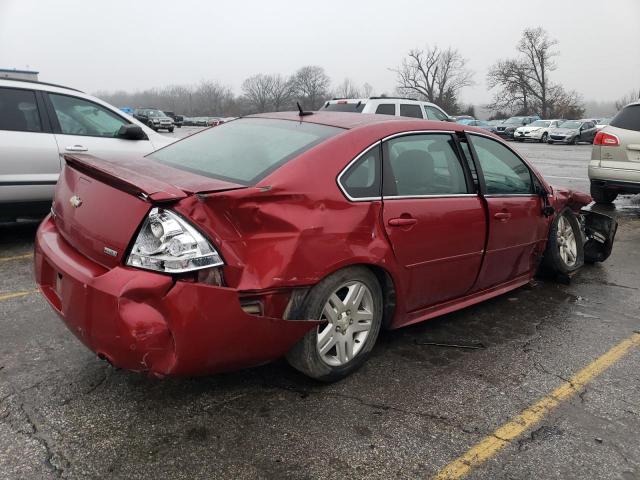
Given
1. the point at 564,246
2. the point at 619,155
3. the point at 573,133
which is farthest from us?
the point at 573,133

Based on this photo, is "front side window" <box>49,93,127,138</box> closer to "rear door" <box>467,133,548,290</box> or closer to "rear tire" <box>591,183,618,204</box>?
"rear door" <box>467,133,548,290</box>

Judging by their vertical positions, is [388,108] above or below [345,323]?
above

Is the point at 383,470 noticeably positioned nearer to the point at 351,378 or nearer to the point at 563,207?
the point at 351,378

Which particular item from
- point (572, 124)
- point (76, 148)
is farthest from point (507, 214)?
point (572, 124)

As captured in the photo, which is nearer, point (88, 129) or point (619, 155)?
point (88, 129)

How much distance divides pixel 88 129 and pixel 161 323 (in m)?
4.27

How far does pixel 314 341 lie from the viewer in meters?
2.85

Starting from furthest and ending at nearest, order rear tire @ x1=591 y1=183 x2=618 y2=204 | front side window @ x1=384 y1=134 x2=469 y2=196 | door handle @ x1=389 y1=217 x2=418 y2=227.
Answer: rear tire @ x1=591 y1=183 x2=618 y2=204, front side window @ x1=384 y1=134 x2=469 y2=196, door handle @ x1=389 y1=217 x2=418 y2=227

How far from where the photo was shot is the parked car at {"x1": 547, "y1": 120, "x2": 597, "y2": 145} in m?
32.0

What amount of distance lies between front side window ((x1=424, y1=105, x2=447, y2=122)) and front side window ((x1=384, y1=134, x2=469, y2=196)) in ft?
29.1

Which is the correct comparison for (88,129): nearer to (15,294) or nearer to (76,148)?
(76,148)

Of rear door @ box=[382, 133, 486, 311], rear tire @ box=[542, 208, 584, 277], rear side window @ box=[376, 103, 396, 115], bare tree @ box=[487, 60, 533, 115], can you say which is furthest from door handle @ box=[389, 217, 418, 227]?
bare tree @ box=[487, 60, 533, 115]

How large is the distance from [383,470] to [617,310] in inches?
119

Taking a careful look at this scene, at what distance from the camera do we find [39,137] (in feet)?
18.1
